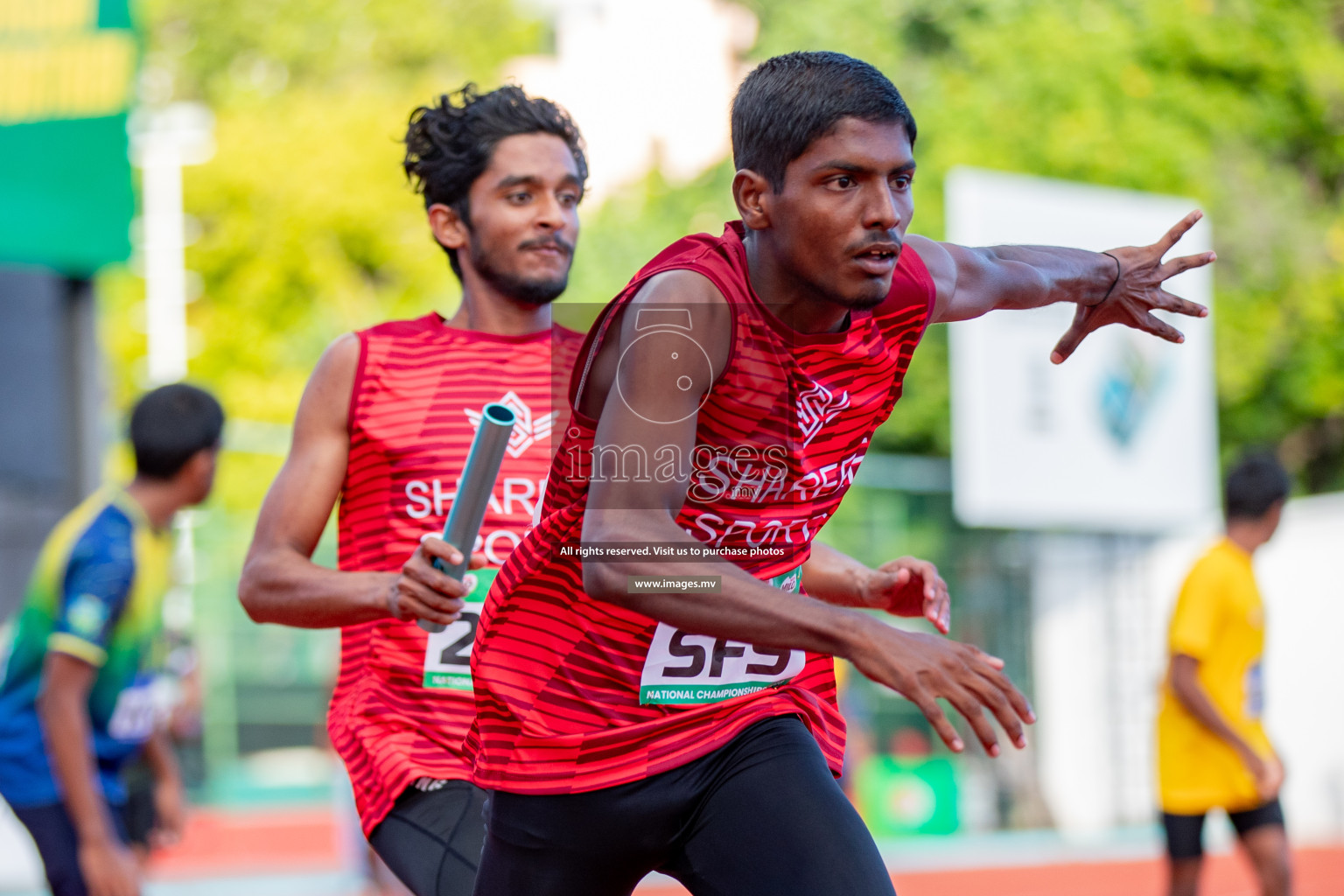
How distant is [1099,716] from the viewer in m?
17.3

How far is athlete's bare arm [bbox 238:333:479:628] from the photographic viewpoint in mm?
3271

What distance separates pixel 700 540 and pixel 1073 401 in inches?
534

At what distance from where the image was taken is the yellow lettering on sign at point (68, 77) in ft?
33.2

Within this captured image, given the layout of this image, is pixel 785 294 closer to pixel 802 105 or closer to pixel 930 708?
pixel 802 105

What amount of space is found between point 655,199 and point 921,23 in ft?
14.7

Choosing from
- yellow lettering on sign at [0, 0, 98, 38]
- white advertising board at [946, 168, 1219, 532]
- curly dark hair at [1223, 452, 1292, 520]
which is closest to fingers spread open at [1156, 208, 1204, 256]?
curly dark hair at [1223, 452, 1292, 520]

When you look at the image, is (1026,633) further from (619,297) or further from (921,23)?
(619,297)

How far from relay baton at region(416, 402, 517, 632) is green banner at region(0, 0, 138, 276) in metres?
→ 8.07

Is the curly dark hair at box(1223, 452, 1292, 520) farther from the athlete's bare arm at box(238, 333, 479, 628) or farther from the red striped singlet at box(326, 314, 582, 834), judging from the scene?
the athlete's bare arm at box(238, 333, 479, 628)

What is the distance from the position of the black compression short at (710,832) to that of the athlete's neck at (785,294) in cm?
65

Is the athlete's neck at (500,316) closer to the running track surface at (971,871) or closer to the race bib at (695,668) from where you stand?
the race bib at (695,668)

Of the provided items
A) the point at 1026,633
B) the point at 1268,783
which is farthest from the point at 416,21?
the point at 1268,783

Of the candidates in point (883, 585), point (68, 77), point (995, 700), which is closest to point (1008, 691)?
point (995, 700)

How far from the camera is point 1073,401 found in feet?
51.2
